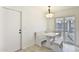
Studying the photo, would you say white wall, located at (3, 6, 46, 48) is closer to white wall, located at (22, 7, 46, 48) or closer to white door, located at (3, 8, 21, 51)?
white wall, located at (22, 7, 46, 48)

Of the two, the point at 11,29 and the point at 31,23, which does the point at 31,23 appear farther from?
the point at 11,29

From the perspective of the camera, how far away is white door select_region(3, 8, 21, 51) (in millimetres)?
2023

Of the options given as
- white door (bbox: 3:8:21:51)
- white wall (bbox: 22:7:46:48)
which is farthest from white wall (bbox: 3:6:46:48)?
white door (bbox: 3:8:21:51)

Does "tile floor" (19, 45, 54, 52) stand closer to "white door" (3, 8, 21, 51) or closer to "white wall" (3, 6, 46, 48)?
"white wall" (3, 6, 46, 48)

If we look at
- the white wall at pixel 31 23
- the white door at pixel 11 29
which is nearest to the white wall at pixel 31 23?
the white wall at pixel 31 23

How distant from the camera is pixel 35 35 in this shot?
210 cm

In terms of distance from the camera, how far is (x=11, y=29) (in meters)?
2.11

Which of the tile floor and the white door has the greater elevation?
the white door

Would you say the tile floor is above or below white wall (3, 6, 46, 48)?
below
